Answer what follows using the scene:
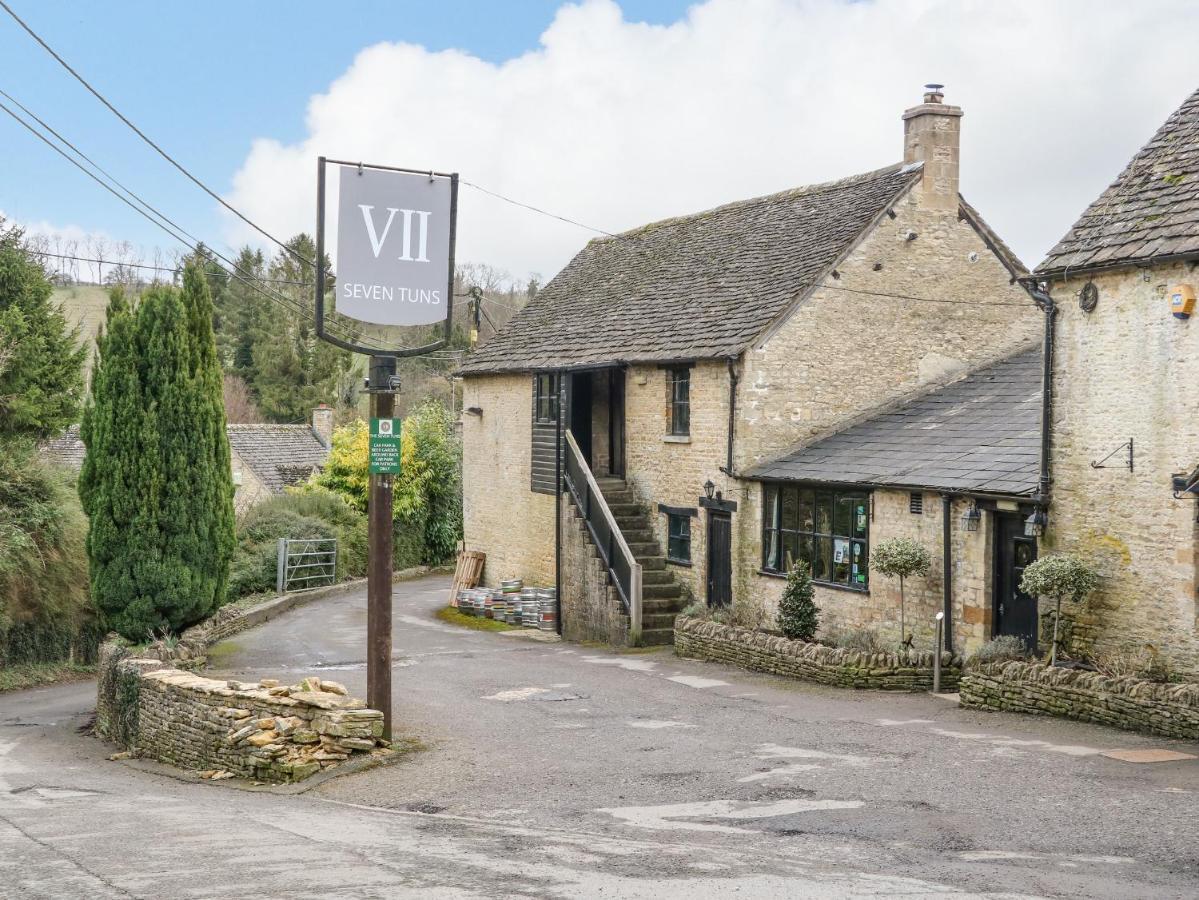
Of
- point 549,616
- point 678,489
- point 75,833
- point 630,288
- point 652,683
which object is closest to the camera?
point 75,833

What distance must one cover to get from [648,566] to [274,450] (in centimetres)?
2490

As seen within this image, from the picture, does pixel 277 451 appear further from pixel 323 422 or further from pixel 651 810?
pixel 651 810

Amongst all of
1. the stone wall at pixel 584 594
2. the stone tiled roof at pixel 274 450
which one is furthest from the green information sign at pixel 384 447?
the stone tiled roof at pixel 274 450

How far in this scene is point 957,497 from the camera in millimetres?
17250

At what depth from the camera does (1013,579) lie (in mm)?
16656

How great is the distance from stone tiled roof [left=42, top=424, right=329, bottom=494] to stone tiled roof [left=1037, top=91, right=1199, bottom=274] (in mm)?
Answer: 31503

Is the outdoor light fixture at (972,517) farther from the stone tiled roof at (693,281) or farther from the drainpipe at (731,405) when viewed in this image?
the stone tiled roof at (693,281)

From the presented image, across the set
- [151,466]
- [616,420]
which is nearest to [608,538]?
[616,420]

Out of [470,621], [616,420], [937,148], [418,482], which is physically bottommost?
[470,621]

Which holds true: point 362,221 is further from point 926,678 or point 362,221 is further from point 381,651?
point 926,678

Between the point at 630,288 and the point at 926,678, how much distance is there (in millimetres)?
13805

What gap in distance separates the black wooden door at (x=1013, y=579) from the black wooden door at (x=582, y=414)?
1174 centimetres

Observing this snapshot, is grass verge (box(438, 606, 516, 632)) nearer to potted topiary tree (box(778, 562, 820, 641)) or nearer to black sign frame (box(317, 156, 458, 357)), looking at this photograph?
potted topiary tree (box(778, 562, 820, 641))

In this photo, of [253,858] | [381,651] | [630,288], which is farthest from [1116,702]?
[630,288]
